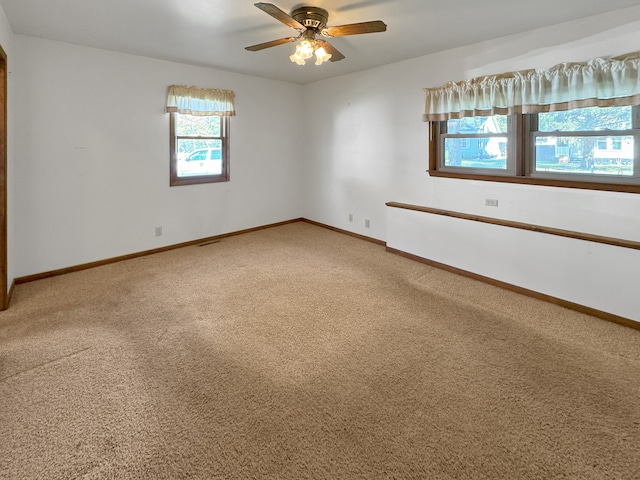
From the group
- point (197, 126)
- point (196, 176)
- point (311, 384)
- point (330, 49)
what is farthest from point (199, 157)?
point (311, 384)

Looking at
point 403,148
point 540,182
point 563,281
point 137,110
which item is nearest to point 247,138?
point 137,110

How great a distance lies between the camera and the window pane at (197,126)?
516 cm

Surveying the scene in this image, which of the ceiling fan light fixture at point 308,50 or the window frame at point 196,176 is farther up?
the ceiling fan light fixture at point 308,50

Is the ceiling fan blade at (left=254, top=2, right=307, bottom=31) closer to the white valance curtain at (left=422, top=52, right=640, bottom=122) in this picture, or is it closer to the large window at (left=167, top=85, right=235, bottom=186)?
the white valance curtain at (left=422, top=52, right=640, bottom=122)

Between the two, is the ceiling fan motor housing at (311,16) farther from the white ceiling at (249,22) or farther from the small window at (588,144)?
the small window at (588,144)

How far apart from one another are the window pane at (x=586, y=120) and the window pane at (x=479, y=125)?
1.26 ft

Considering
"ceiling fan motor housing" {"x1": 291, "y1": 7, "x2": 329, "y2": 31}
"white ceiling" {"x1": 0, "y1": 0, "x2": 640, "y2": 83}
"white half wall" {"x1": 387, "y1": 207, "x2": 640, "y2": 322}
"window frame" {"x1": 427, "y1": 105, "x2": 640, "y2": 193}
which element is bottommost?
"white half wall" {"x1": 387, "y1": 207, "x2": 640, "y2": 322}

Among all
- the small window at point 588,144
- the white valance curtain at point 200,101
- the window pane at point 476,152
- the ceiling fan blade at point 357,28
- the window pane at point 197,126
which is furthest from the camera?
the window pane at point 197,126

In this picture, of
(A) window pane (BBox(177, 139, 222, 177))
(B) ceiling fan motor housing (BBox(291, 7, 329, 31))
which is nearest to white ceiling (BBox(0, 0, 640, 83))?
(B) ceiling fan motor housing (BBox(291, 7, 329, 31))

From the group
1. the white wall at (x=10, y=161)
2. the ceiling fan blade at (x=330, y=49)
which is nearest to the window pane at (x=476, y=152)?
the ceiling fan blade at (x=330, y=49)

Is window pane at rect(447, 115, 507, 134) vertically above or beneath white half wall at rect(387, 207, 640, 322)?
above

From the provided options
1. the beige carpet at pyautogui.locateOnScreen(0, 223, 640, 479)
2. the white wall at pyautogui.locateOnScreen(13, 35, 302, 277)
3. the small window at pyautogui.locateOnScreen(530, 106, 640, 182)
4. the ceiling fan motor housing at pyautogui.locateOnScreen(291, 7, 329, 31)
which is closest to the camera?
the beige carpet at pyautogui.locateOnScreen(0, 223, 640, 479)

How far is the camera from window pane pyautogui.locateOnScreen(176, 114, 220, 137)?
5156mm

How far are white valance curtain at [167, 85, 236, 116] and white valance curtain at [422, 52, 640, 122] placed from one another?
2744mm
